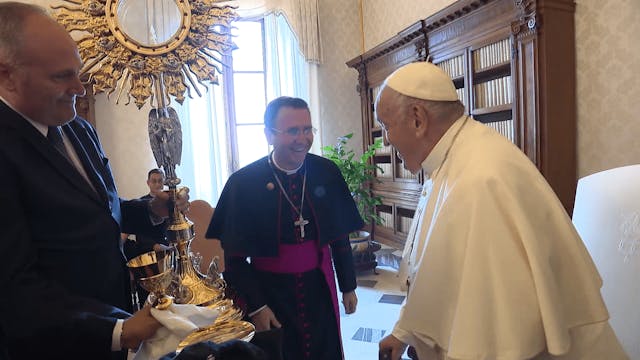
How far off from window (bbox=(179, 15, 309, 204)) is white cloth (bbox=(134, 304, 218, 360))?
4965mm

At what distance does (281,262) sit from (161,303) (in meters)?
0.80

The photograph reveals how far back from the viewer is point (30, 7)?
115 centimetres

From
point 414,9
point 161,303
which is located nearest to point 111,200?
point 161,303

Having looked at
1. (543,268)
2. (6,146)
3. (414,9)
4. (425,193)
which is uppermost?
(414,9)

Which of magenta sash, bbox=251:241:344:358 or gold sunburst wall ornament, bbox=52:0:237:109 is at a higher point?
gold sunburst wall ornament, bbox=52:0:237:109

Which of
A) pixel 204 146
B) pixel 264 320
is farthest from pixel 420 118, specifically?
pixel 204 146

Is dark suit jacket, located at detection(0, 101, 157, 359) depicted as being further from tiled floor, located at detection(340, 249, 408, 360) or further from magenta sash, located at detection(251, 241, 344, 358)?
tiled floor, located at detection(340, 249, 408, 360)

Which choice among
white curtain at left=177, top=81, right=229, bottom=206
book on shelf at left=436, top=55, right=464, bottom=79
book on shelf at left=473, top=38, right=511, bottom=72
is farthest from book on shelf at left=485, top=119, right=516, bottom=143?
white curtain at left=177, top=81, right=229, bottom=206

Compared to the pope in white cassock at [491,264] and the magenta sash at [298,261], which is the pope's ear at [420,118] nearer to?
the pope in white cassock at [491,264]

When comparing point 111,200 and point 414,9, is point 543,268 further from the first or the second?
point 414,9

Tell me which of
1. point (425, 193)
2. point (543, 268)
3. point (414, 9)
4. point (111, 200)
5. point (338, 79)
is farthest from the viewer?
point (338, 79)

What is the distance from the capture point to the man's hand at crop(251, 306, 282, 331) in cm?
168

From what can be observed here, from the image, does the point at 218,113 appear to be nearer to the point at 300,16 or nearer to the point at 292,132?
the point at 300,16

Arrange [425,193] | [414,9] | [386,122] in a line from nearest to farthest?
1. [386,122]
2. [425,193]
3. [414,9]
